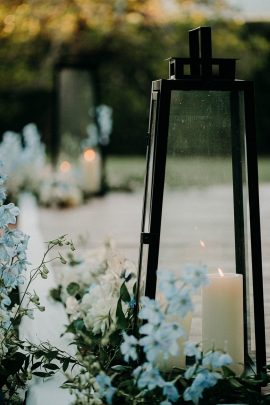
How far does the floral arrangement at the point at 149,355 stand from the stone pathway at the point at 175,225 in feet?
0.45

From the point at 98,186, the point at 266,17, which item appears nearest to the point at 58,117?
the point at 98,186

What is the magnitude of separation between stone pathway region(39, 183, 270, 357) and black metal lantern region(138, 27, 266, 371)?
0.01 meters

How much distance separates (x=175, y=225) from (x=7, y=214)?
343 mm

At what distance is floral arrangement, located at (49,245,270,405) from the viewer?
4.22ft

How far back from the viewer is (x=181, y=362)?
1664 millimetres

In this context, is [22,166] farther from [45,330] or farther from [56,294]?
[45,330]

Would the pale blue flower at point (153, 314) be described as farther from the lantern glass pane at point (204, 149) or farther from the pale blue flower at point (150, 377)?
the lantern glass pane at point (204, 149)

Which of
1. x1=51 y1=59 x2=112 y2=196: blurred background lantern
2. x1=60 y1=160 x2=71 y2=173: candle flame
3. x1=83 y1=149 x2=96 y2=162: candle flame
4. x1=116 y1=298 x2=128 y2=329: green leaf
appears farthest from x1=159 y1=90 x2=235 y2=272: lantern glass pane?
x1=51 y1=59 x2=112 y2=196: blurred background lantern

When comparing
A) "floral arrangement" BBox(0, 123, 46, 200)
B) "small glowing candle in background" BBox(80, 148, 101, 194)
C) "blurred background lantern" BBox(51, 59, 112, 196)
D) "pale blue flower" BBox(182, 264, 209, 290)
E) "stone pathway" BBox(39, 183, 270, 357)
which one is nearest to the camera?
"pale blue flower" BBox(182, 264, 209, 290)

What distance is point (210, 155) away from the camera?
1.68 metres

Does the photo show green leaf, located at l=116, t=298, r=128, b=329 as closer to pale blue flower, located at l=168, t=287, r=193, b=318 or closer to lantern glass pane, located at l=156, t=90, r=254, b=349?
lantern glass pane, located at l=156, t=90, r=254, b=349

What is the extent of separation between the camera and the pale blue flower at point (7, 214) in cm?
166

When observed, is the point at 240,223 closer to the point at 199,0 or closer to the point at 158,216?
the point at 158,216

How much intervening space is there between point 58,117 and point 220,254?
7.13 m
